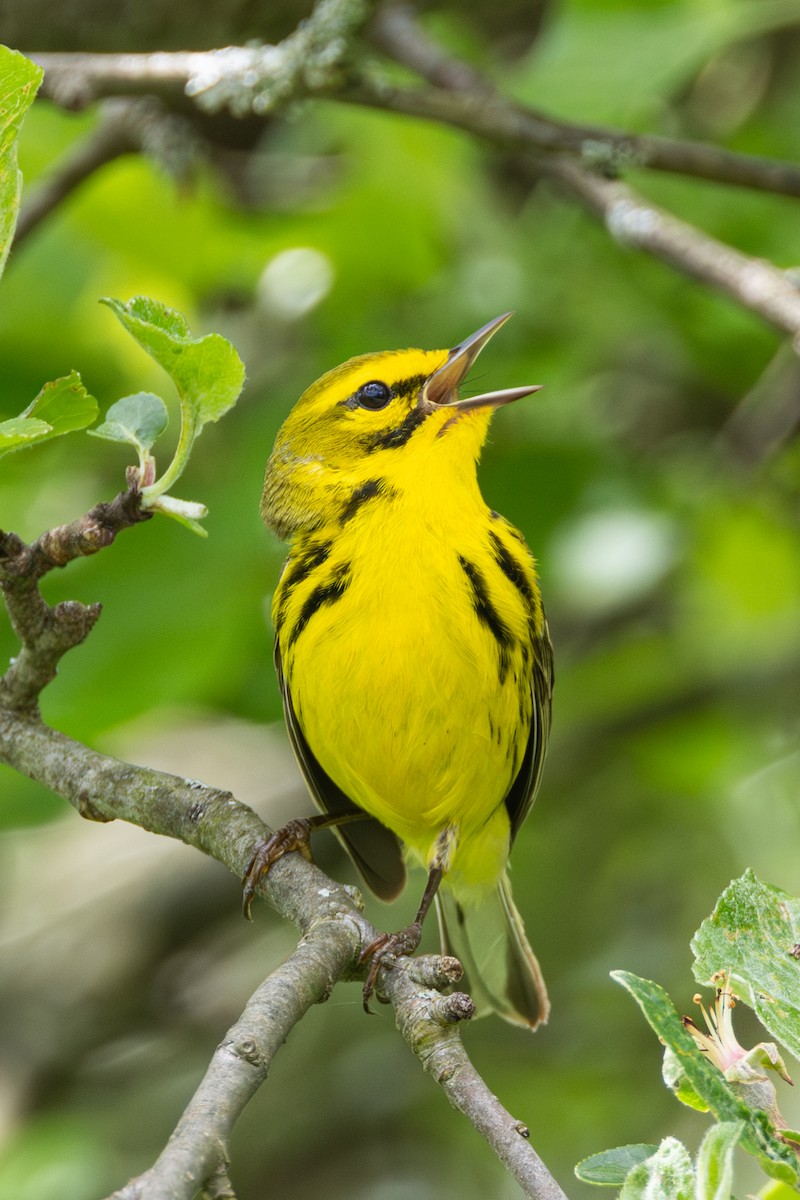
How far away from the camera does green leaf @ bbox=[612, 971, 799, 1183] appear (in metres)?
1.71

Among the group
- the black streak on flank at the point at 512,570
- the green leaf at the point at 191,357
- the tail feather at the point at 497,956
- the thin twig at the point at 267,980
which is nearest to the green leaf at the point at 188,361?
the green leaf at the point at 191,357

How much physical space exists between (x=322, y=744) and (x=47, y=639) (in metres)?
1.33

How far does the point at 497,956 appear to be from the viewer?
195 inches

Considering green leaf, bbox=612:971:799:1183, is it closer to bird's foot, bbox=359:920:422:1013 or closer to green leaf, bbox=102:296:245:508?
bird's foot, bbox=359:920:422:1013

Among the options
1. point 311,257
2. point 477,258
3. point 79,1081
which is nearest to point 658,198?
point 477,258

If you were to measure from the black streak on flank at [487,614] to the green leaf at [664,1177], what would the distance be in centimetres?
221

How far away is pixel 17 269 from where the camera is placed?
4.65 m

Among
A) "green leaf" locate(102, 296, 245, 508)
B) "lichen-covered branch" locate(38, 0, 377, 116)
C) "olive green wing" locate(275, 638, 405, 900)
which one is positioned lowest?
"olive green wing" locate(275, 638, 405, 900)

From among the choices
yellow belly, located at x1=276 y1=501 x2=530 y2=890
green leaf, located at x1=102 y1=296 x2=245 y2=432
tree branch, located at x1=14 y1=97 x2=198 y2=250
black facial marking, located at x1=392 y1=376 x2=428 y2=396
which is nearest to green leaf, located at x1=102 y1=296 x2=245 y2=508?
green leaf, located at x1=102 y1=296 x2=245 y2=432

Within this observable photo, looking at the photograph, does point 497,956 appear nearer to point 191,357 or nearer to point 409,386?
point 409,386

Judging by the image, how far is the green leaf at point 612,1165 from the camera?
1.81 meters

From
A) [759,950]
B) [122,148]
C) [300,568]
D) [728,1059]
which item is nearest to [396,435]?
[300,568]

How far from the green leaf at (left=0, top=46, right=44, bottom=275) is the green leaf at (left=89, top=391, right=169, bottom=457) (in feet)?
1.05

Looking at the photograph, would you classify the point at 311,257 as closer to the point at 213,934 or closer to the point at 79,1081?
the point at 213,934
